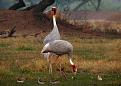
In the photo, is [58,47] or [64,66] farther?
[64,66]

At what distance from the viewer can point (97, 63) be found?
15250 millimetres

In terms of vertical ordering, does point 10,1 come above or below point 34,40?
below

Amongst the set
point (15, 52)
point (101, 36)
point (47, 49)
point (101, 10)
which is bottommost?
point (101, 10)

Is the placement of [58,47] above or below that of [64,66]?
above

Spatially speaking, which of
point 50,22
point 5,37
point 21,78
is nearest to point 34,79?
point 21,78

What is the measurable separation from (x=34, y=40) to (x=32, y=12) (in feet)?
27.7

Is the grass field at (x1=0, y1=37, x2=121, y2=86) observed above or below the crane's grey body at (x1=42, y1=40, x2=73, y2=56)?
below

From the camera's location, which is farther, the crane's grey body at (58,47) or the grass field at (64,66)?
the crane's grey body at (58,47)

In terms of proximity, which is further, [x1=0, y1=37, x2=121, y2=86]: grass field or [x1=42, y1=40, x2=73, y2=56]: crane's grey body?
[x1=42, y1=40, x2=73, y2=56]: crane's grey body

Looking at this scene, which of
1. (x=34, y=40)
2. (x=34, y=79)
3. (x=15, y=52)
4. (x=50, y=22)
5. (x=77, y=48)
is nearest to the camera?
(x=34, y=79)

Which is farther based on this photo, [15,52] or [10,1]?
[10,1]

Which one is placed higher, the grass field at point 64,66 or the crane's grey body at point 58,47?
the crane's grey body at point 58,47

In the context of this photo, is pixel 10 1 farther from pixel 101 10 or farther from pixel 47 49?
pixel 47 49

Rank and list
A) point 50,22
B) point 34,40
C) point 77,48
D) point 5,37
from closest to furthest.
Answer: point 77,48 < point 34,40 < point 5,37 < point 50,22
